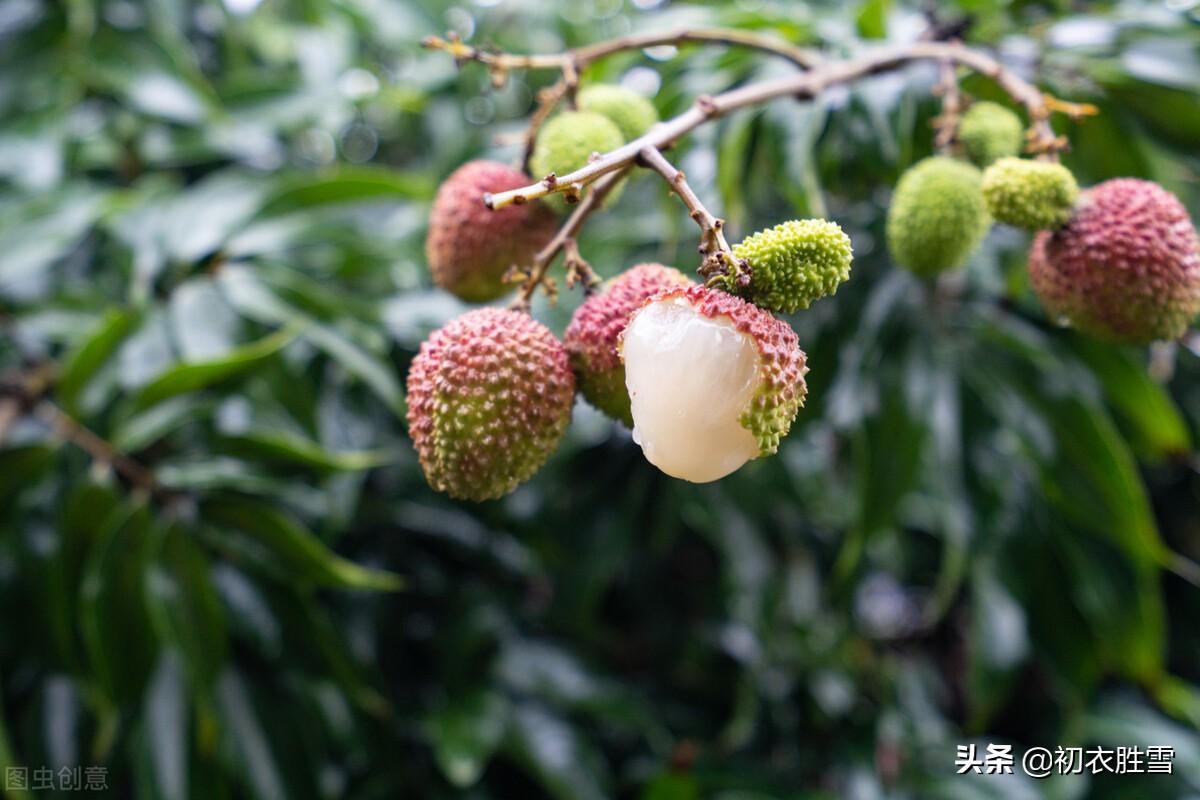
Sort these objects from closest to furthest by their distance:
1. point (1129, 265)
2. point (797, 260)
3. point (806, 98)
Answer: point (797, 260), point (1129, 265), point (806, 98)

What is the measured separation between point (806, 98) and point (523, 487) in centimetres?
64

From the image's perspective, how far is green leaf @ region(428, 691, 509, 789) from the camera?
3.14ft

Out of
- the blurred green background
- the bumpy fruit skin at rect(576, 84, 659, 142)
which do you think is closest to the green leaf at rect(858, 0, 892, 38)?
the blurred green background

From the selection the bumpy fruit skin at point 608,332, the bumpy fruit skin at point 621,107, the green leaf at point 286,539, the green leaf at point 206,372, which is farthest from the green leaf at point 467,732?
the bumpy fruit skin at point 621,107

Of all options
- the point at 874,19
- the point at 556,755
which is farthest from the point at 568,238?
the point at 556,755

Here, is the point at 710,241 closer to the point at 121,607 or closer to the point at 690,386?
the point at 690,386

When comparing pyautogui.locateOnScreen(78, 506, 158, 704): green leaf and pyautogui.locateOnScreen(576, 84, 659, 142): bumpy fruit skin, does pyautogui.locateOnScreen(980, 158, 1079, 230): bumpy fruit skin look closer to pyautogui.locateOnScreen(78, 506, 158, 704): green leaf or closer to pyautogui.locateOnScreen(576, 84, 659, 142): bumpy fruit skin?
pyautogui.locateOnScreen(576, 84, 659, 142): bumpy fruit skin

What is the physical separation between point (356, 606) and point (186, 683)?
24cm

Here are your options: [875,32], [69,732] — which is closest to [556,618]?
[69,732]

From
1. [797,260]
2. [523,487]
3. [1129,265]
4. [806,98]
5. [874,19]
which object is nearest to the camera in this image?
[797,260]

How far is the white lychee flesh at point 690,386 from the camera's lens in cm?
46

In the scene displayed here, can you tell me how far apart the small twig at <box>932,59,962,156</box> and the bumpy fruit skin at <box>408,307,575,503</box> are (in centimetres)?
36

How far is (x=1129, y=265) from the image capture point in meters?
0.58

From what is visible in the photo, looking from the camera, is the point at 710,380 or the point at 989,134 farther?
the point at 989,134
